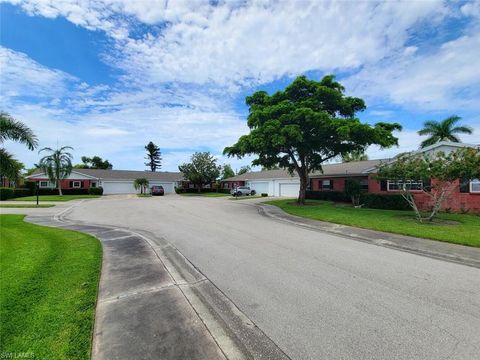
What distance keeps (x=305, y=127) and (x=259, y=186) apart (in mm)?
24585

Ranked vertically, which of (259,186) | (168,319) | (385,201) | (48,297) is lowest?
(168,319)

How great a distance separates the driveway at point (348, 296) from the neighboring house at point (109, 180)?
137 ft

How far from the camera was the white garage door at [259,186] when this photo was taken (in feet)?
135

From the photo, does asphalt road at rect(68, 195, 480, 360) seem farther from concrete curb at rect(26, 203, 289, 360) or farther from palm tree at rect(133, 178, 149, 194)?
palm tree at rect(133, 178, 149, 194)

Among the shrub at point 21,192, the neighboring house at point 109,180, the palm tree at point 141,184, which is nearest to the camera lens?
the shrub at point 21,192

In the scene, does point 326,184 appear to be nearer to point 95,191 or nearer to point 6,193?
point 95,191

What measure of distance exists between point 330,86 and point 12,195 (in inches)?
1470

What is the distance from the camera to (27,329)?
3574mm

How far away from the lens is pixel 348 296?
4750mm

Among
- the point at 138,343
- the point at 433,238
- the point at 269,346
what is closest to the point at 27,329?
the point at 138,343

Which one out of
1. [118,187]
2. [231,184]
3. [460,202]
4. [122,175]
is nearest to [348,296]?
[460,202]

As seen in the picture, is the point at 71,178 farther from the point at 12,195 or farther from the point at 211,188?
the point at 211,188

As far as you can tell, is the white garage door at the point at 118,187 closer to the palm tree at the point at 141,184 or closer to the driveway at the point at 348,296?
the palm tree at the point at 141,184

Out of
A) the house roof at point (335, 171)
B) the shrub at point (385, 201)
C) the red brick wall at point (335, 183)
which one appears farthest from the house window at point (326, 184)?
the shrub at point (385, 201)
